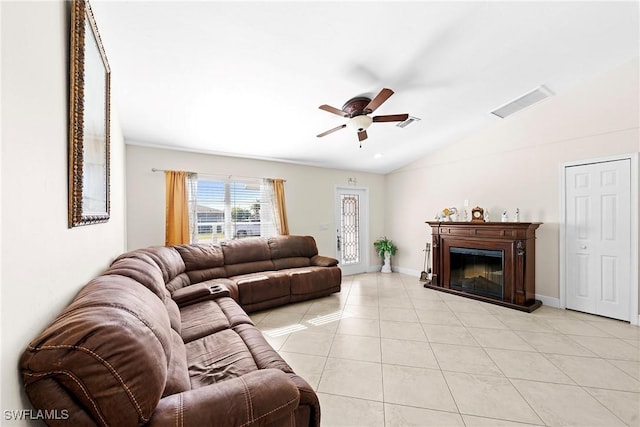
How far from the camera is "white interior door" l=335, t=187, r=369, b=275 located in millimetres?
5543

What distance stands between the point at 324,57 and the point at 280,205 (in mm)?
2821

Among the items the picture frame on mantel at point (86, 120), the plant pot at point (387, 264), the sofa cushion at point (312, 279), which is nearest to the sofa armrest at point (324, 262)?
the sofa cushion at point (312, 279)

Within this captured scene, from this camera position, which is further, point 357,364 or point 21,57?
point 357,364

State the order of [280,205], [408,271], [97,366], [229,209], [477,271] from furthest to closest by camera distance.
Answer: [408,271], [280,205], [229,209], [477,271], [97,366]

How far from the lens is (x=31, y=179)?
79cm

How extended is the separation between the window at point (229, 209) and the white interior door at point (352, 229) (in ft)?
5.26

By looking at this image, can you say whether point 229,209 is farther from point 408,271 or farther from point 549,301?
point 549,301

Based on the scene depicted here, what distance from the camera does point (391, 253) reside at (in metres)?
5.69

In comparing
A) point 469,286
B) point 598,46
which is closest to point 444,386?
point 469,286

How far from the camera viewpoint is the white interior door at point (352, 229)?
5543 mm

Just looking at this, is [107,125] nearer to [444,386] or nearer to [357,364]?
[357,364]

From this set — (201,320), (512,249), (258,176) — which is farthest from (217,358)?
(512,249)

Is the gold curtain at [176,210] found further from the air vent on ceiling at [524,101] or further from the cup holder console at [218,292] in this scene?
the air vent on ceiling at [524,101]

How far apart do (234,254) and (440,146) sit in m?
4.29
